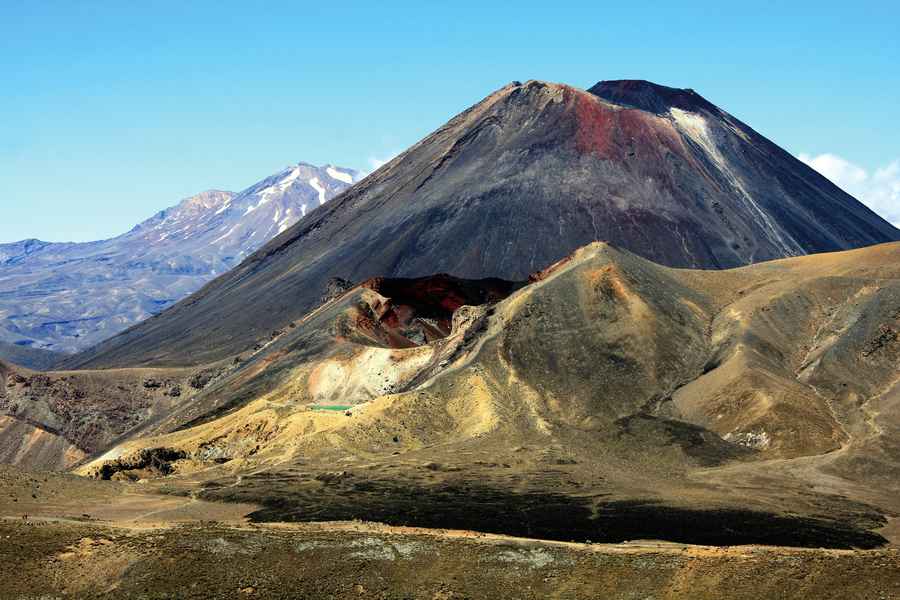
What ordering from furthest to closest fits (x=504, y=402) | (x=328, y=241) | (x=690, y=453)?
(x=328, y=241) → (x=504, y=402) → (x=690, y=453)

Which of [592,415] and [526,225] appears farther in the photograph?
[526,225]

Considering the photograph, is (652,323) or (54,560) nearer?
(54,560)

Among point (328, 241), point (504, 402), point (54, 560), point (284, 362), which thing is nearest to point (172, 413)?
point (284, 362)

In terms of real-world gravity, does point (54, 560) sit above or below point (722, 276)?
below

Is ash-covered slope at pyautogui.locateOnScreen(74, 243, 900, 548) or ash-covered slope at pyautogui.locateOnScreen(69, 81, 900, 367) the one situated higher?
ash-covered slope at pyautogui.locateOnScreen(69, 81, 900, 367)

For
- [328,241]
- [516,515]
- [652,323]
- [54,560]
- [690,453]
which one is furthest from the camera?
[328,241]

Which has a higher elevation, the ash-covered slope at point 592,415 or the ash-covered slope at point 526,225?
the ash-covered slope at point 526,225

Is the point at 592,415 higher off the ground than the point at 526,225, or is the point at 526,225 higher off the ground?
the point at 526,225

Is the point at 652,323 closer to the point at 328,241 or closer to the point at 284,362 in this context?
the point at 284,362

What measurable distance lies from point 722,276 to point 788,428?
3540 cm

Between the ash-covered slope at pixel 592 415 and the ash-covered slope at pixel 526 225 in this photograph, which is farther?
the ash-covered slope at pixel 526 225

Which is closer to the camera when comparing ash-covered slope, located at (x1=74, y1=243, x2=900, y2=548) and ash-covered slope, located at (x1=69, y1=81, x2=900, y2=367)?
ash-covered slope, located at (x1=74, y1=243, x2=900, y2=548)

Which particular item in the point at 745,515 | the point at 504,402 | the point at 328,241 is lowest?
the point at 745,515

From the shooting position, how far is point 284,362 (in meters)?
115
